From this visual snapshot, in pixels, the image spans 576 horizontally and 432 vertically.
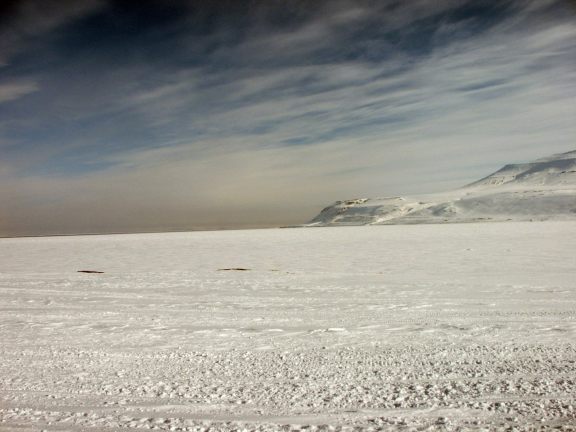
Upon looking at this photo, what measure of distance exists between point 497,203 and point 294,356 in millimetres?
73915

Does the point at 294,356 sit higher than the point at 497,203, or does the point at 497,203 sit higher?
the point at 497,203

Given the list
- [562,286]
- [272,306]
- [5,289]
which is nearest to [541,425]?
[272,306]

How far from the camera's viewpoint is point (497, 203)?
6969 cm

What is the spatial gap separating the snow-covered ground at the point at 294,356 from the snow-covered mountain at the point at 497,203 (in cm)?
5503

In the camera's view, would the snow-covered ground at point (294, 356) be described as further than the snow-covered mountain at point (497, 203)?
No

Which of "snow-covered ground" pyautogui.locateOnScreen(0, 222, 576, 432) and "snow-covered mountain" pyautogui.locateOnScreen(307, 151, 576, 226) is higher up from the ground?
"snow-covered mountain" pyautogui.locateOnScreen(307, 151, 576, 226)

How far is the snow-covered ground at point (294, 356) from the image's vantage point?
9.12ft

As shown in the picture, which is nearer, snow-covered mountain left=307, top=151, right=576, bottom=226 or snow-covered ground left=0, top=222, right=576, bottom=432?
snow-covered ground left=0, top=222, right=576, bottom=432

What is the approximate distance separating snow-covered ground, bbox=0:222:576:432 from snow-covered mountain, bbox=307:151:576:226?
55.0 meters

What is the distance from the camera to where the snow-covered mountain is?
6188cm

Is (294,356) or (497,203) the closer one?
(294,356)

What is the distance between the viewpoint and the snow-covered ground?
2.78 m

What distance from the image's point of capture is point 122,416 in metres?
2.79

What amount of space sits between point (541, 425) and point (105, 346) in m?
3.94
